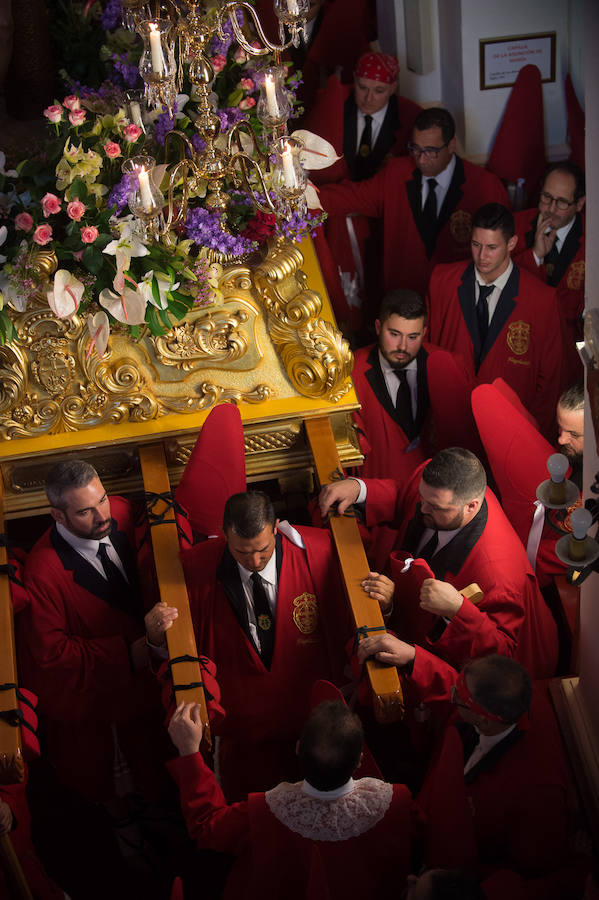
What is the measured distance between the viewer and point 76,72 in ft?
16.8

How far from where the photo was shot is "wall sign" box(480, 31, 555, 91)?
5.80 m

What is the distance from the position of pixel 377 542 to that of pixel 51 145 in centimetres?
225

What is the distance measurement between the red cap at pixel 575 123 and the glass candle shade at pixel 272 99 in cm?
320

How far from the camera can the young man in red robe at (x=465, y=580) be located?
342cm

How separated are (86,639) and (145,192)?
1826 millimetres

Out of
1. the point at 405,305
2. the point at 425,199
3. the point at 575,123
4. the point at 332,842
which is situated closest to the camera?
the point at 332,842

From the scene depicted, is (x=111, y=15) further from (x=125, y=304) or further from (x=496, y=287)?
(x=496, y=287)

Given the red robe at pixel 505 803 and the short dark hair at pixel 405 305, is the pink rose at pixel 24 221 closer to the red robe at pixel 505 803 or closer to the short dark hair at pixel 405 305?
the short dark hair at pixel 405 305

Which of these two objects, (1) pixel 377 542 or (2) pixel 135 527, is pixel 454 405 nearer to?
(1) pixel 377 542

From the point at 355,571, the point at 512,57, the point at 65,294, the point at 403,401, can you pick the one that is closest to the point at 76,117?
the point at 65,294

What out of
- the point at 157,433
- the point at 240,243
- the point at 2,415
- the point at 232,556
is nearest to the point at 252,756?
the point at 232,556

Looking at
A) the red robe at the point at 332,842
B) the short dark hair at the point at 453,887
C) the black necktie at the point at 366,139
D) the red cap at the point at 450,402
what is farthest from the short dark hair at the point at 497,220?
the short dark hair at the point at 453,887

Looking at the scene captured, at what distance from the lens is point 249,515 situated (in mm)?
3414

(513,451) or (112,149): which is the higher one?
(112,149)
